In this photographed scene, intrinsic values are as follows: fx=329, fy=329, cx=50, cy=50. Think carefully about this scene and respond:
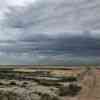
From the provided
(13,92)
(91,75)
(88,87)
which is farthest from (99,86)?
(13,92)

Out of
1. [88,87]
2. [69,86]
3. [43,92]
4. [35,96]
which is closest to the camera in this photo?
[35,96]

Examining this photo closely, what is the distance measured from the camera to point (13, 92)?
32.6m

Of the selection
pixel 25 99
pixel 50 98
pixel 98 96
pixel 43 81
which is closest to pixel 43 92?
pixel 50 98

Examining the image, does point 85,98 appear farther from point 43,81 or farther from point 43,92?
point 43,81

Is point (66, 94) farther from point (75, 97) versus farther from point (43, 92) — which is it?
point (43, 92)

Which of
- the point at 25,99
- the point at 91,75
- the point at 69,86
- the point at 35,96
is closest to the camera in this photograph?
the point at 25,99

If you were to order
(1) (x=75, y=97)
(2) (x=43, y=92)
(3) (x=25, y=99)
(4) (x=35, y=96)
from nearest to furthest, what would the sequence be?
1. (3) (x=25, y=99)
2. (4) (x=35, y=96)
3. (2) (x=43, y=92)
4. (1) (x=75, y=97)

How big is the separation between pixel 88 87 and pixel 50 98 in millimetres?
12198

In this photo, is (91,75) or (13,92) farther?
(91,75)

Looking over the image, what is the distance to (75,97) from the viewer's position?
4162 centimetres

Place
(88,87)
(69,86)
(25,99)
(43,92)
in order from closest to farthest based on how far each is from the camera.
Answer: (25,99) < (43,92) < (88,87) < (69,86)

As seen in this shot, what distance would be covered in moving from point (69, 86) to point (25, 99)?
757 inches

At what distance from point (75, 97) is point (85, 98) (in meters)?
3.22

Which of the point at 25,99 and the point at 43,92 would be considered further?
the point at 43,92
